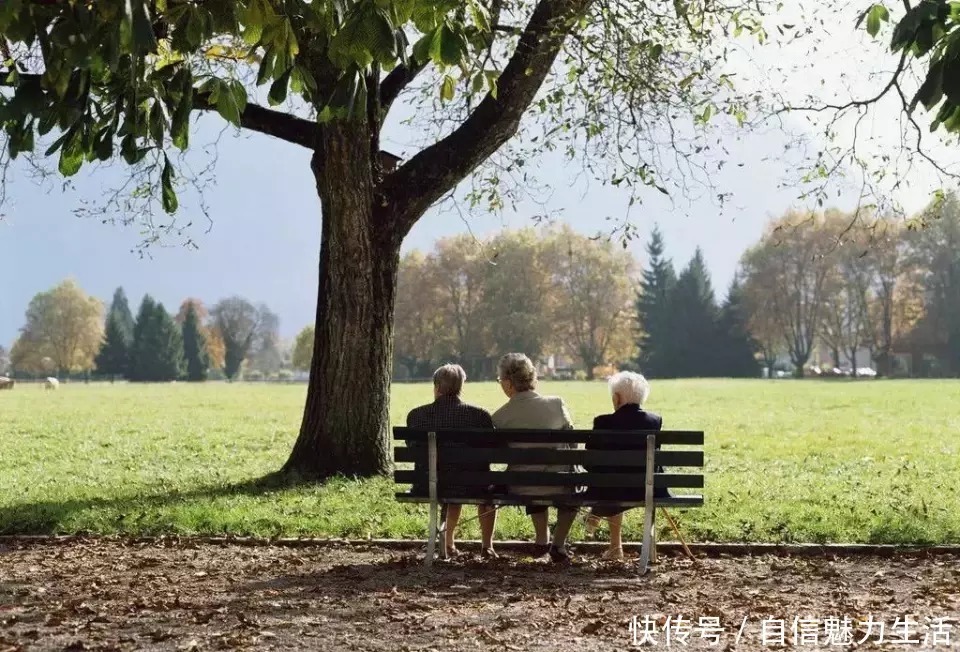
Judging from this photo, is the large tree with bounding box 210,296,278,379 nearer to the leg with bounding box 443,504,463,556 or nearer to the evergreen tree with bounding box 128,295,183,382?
the evergreen tree with bounding box 128,295,183,382

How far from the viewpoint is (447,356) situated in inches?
3462

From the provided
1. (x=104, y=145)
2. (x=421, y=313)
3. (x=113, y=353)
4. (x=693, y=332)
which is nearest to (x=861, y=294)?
(x=693, y=332)

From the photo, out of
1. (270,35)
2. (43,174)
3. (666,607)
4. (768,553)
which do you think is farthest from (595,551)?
(43,174)

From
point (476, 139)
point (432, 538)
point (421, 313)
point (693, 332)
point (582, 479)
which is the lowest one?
point (432, 538)

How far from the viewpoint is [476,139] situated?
543 inches

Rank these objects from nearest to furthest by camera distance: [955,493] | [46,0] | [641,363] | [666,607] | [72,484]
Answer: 1. [46,0]
2. [666,607]
3. [955,493]
4. [72,484]
5. [641,363]

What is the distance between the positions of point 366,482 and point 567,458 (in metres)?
5.23

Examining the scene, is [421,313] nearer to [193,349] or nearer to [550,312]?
[550,312]

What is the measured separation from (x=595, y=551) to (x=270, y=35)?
4.76 m

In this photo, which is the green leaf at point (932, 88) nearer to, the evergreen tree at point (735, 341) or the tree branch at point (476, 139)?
the tree branch at point (476, 139)

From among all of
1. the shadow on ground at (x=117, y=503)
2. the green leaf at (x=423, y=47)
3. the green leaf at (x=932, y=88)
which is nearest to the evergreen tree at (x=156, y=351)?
the shadow on ground at (x=117, y=503)

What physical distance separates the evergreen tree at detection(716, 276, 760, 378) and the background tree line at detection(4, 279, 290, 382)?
4773cm

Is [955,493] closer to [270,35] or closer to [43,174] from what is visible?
[270,35]

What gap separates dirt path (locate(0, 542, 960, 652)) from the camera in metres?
6.34
